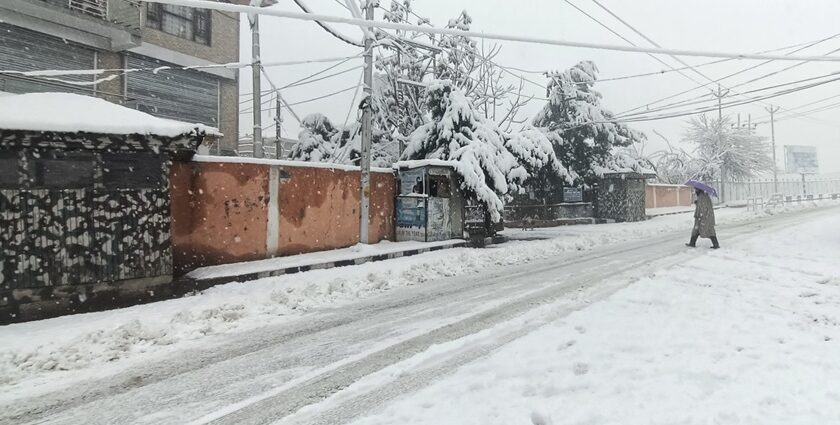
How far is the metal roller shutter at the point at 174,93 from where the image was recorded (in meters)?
13.9

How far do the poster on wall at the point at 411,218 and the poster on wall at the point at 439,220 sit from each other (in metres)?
0.20

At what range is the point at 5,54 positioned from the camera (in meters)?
11.2

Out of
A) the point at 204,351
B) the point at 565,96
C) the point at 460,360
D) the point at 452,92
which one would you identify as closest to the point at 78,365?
the point at 204,351

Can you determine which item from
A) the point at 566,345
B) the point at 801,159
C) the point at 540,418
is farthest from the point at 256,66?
the point at 801,159

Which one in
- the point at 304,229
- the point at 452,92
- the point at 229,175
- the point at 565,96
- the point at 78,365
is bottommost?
the point at 78,365

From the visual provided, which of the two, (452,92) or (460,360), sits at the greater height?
(452,92)

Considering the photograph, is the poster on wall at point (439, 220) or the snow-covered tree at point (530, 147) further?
the snow-covered tree at point (530, 147)

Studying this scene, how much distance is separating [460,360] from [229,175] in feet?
22.3

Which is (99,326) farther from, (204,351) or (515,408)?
(515,408)

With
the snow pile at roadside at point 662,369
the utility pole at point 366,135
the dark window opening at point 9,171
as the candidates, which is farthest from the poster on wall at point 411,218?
the dark window opening at point 9,171

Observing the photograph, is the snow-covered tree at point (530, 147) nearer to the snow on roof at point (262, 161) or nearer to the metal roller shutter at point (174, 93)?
the snow on roof at point (262, 161)

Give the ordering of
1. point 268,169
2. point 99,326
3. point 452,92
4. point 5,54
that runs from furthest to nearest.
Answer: point 452,92
point 5,54
point 268,169
point 99,326

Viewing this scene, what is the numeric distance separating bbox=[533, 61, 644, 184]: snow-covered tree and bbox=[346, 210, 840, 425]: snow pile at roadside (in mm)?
18749

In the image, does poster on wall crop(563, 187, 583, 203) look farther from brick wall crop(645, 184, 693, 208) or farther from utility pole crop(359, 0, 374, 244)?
utility pole crop(359, 0, 374, 244)
